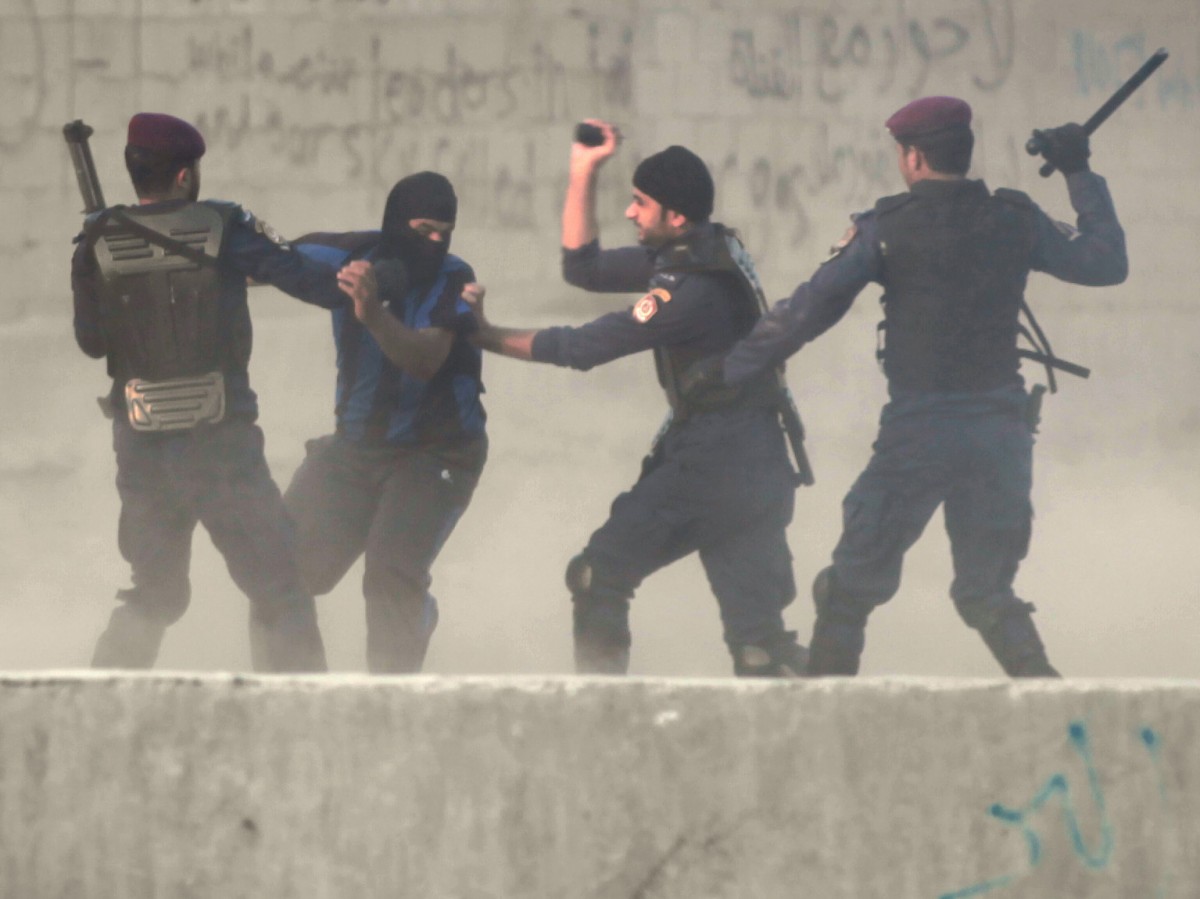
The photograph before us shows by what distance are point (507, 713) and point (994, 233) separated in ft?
6.47

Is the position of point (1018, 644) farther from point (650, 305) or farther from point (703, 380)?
point (650, 305)

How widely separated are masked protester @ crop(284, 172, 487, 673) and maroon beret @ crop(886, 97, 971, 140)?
117cm

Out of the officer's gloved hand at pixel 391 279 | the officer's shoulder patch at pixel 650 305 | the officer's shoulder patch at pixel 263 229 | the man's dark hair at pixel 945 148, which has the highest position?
the man's dark hair at pixel 945 148

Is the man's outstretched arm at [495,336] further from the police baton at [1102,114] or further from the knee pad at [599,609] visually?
the police baton at [1102,114]

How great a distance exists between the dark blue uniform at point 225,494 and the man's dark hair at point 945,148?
1.47 m

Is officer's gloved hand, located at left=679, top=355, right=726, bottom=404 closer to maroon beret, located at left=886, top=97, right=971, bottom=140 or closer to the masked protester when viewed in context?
the masked protester

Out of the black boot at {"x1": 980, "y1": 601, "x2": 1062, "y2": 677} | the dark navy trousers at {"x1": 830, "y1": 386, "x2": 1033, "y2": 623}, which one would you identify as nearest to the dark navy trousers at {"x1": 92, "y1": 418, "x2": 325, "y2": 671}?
the dark navy trousers at {"x1": 830, "y1": 386, "x2": 1033, "y2": 623}

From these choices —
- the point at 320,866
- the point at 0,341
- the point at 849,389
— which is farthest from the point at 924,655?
the point at 320,866

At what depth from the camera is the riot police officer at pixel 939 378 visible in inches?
196

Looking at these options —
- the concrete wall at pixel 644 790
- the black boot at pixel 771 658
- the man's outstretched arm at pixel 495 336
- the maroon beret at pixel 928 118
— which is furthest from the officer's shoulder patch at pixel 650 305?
the concrete wall at pixel 644 790

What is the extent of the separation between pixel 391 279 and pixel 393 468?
49 centimetres

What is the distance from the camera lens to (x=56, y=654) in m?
7.52

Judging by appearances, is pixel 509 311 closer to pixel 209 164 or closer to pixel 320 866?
pixel 209 164

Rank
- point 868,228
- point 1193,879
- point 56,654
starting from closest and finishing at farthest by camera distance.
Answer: point 1193,879
point 868,228
point 56,654
